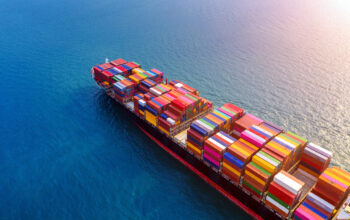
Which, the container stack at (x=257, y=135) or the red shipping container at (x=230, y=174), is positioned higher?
the container stack at (x=257, y=135)

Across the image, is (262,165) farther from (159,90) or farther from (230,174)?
(159,90)

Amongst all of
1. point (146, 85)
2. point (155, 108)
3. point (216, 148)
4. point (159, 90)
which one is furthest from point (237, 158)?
point (146, 85)

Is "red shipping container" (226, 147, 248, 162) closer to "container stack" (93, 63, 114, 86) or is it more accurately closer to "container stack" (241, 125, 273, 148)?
"container stack" (241, 125, 273, 148)

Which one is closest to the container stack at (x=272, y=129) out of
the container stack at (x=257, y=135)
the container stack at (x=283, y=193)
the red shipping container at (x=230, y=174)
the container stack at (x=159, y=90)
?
the container stack at (x=257, y=135)

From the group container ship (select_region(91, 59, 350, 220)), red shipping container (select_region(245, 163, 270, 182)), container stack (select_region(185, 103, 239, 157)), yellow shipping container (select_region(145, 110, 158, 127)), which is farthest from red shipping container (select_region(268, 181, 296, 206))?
yellow shipping container (select_region(145, 110, 158, 127))

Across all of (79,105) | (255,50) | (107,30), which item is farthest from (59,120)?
(255,50)

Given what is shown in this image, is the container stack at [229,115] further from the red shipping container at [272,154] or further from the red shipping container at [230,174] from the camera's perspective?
the red shipping container at [272,154]
